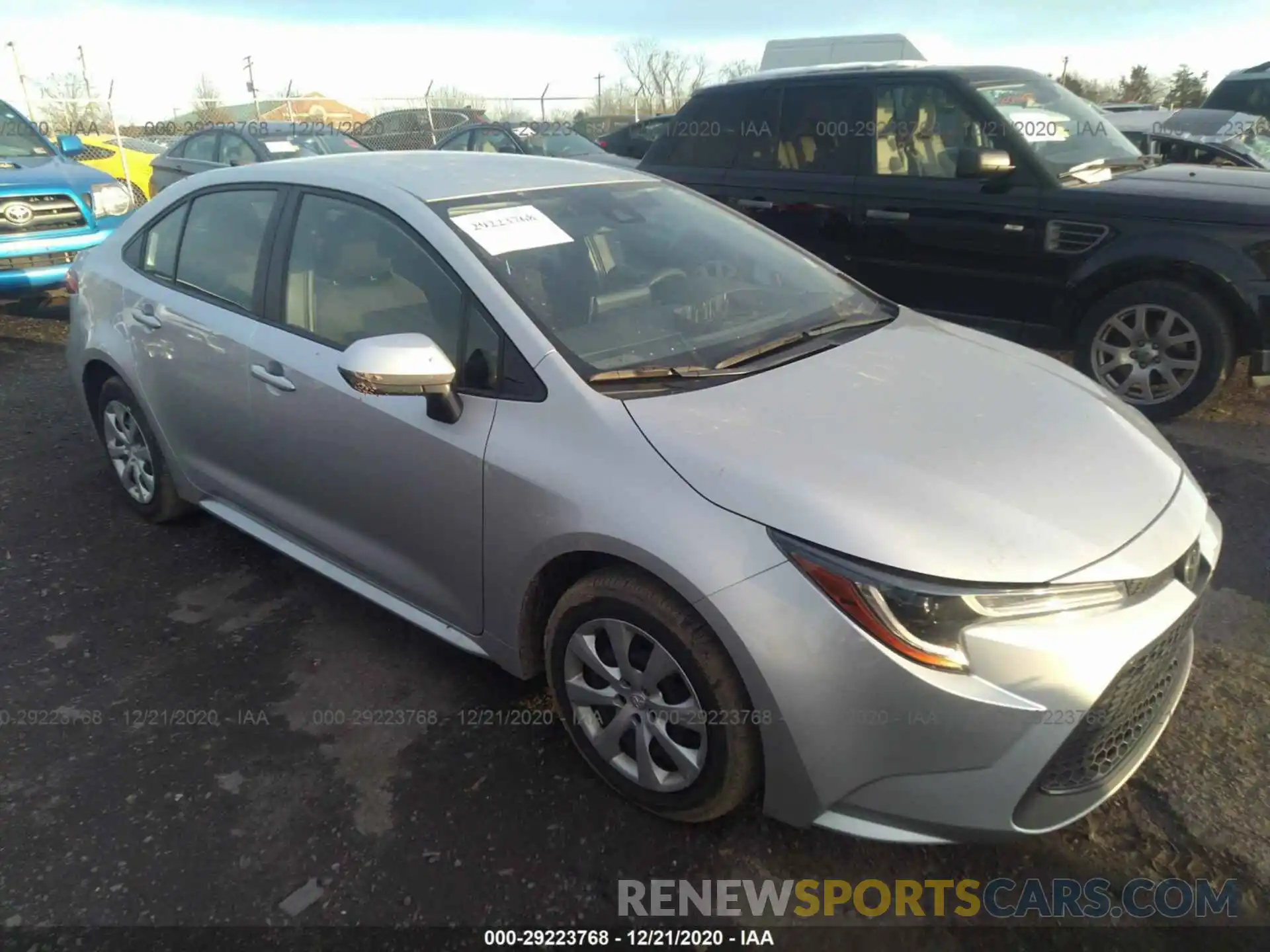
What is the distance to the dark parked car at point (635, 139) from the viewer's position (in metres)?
10.8

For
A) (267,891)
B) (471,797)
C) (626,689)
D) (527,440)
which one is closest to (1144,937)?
(626,689)

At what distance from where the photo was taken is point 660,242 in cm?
310

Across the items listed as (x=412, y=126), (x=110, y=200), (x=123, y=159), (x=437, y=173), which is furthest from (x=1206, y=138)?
(x=412, y=126)

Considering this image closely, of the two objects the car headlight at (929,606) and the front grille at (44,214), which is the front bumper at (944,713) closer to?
the car headlight at (929,606)

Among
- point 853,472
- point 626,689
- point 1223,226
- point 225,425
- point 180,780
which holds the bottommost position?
point 180,780

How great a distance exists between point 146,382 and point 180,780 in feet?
5.95

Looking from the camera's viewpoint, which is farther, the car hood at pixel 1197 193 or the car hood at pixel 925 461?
the car hood at pixel 1197 193

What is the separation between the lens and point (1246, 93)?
485 inches

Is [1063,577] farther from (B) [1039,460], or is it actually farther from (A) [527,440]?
(A) [527,440]

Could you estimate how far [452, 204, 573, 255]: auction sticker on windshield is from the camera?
8.93ft

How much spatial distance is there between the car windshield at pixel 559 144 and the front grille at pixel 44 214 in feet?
23.0

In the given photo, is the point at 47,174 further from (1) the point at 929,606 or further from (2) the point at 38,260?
(1) the point at 929,606

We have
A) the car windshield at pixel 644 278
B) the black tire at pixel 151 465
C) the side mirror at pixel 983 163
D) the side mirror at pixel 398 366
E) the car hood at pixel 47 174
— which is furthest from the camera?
the car hood at pixel 47 174

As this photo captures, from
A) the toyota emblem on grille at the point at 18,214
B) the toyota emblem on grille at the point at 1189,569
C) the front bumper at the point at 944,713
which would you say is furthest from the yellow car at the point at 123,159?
the toyota emblem on grille at the point at 1189,569
